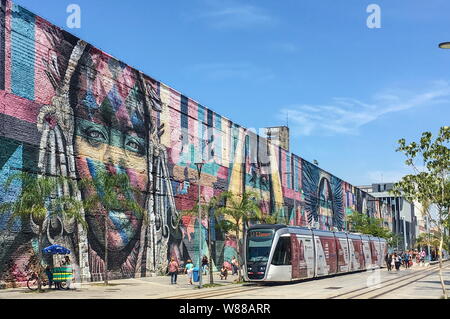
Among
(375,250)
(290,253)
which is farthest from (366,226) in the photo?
(290,253)

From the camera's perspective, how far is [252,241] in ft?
118

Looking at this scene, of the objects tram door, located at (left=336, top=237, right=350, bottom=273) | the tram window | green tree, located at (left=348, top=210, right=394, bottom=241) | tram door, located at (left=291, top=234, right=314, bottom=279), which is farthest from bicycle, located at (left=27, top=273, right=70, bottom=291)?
green tree, located at (left=348, top=210, right=394, bottom=241)

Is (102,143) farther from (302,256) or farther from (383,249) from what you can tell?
Result: (383,249)

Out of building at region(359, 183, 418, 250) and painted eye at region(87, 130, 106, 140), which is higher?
painted eye at region(87, 130, 106, 140)

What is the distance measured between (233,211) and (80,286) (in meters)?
12.8

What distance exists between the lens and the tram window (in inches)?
1388

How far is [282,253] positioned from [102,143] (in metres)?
13.6

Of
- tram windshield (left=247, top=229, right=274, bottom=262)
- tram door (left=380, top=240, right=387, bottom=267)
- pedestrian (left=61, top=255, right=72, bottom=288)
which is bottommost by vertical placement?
tram door (left=380, top=240, right=387, bottom=267)

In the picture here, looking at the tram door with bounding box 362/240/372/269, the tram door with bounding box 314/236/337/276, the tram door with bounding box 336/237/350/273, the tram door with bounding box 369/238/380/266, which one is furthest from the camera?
the tram door with bounding box 369/238/380/266

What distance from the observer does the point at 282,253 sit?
35.6 metres

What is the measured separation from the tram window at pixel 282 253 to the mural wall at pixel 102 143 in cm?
1099

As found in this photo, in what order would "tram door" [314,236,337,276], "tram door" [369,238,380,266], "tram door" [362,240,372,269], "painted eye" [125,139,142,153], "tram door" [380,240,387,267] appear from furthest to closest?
"tram door" [380,240,387,267]
"tram door" [369,238,380,266]
"tram door" [362,240,372,269]
"painted eye" [125,139,142,153]
"tram door" [314,236,337,276]

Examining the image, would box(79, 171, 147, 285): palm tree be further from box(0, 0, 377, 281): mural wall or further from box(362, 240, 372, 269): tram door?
box(362, 240, 372, 269): tram door
